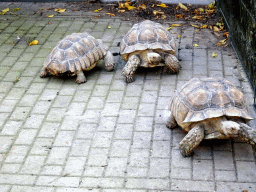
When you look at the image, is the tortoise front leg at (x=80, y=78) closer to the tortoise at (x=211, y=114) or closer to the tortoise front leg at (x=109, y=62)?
the tortoise front leg at (x=109, y=62)

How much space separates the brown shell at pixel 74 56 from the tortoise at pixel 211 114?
2179 mm

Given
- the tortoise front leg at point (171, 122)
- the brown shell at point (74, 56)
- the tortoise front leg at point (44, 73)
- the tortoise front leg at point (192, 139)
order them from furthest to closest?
1. the tortoise front leg at point (44, 73)
2. the brown shell at point (74, 56)
3. the tortoise front leg at point (171, 122)
4. the tortoise front leg at point (192, 139)

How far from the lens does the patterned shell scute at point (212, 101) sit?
14.7 ft

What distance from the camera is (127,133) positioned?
514 centimetres

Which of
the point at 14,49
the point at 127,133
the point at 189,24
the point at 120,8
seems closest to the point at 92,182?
the point at 127,133

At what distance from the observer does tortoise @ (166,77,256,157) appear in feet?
14.5

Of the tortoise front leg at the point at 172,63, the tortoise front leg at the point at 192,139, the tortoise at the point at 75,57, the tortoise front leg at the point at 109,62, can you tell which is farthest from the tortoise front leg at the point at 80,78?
the tortoise front leg at the point at 192,139

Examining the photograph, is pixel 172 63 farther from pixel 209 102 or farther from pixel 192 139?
pixel 192 139

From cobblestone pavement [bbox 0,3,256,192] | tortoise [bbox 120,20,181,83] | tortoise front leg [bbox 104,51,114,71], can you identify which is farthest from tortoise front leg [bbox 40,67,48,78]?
tortoise [bbox 120,20,181,83]

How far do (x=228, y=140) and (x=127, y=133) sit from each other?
1.36m

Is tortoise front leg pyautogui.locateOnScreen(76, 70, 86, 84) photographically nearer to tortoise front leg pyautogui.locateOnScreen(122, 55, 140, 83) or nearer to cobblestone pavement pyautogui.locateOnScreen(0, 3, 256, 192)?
cobblestone pavement pyautogui.locateOnScreen(0, 3, 256, 192)

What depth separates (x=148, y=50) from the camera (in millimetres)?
6332

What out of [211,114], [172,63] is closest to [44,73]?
[172,63]

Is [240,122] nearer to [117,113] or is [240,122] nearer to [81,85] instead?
[117,113]
